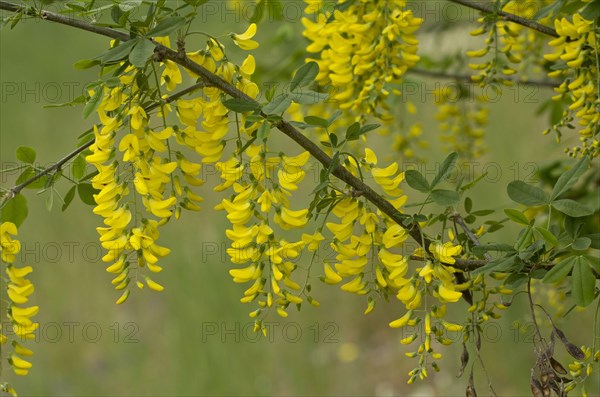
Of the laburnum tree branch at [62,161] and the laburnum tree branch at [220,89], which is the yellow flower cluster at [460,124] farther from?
the laburnum tree branch at [62,161]

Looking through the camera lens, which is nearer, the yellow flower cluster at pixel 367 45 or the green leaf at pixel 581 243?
the green leaf at pixel 581 243

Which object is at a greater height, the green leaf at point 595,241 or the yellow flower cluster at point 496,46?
the yellow flower cluster at point 496,46

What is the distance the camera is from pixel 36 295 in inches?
190

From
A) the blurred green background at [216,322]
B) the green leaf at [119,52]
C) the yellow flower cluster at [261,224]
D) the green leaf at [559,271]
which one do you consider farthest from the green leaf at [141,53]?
the blurred green background at [216,322]

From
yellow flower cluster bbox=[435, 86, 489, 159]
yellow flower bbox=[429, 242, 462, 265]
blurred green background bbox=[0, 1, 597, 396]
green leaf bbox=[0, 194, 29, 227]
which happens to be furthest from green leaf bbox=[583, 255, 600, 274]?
blurred green background bbox=[0, 1, 597, 396]

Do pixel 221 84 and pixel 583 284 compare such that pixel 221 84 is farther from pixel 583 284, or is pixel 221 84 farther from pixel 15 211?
pixel 583 284

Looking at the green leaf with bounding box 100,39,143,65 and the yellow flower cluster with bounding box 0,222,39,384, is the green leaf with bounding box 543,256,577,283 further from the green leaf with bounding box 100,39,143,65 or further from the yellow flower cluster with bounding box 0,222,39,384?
the yellow flower cluster with bounding box 0,222,39,384

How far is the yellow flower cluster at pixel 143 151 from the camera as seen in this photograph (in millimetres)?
1328

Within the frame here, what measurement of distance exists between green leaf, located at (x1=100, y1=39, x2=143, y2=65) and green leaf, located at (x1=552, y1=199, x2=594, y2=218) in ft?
2.48

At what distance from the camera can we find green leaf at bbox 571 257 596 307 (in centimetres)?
133

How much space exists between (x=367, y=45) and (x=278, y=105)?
1.86 feet

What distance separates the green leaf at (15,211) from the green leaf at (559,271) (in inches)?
37.0

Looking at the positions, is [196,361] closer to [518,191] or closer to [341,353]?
[341,353]

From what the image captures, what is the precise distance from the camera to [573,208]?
1.39 metres
